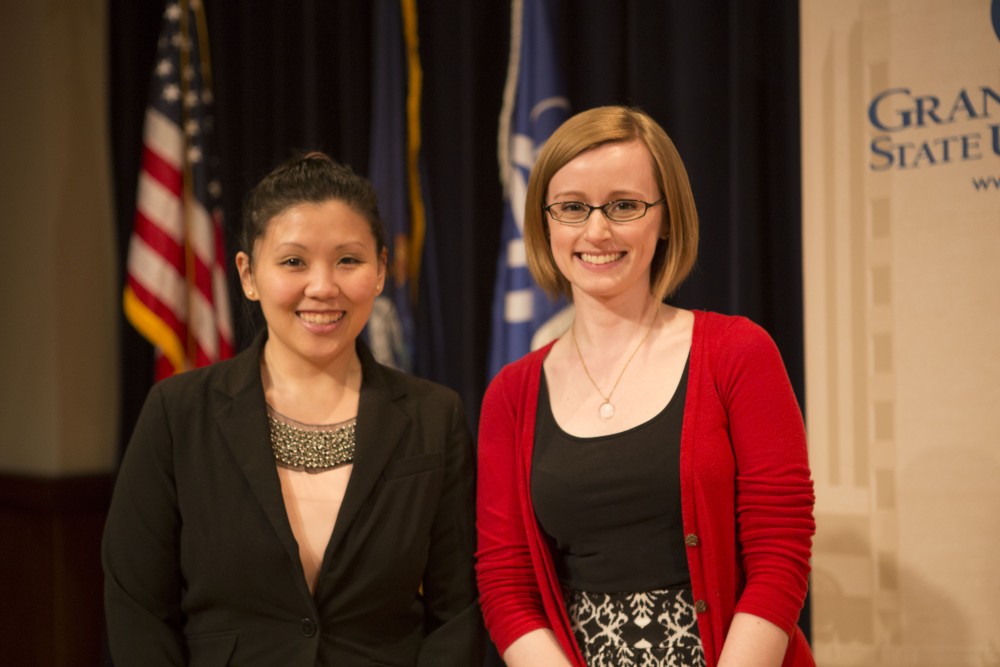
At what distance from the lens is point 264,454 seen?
5.93ft

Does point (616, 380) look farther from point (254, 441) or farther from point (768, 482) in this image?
point (254, 441)

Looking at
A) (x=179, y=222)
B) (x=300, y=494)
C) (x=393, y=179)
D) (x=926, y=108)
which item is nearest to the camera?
(x=300, y=494)

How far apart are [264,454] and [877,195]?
1.74 m

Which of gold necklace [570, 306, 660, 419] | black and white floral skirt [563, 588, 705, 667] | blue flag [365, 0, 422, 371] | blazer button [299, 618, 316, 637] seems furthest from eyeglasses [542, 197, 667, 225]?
blue flag [365, 0, 422, 371]

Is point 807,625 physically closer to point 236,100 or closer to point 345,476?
point 345,476

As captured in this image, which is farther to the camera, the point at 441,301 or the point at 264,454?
the point at 441,301

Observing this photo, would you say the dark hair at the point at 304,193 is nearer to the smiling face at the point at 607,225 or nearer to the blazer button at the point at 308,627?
the smiling face at the point at 607,225

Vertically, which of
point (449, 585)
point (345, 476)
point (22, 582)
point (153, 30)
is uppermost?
point (153, 30)

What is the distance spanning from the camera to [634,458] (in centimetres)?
172

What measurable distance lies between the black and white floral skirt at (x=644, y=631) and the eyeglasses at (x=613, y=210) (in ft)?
2.23

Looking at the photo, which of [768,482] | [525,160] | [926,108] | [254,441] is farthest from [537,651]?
[525,160]

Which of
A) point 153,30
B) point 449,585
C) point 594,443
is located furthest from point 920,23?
point 153,30

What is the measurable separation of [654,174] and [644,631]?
829 mm

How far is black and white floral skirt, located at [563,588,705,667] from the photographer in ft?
5.55
